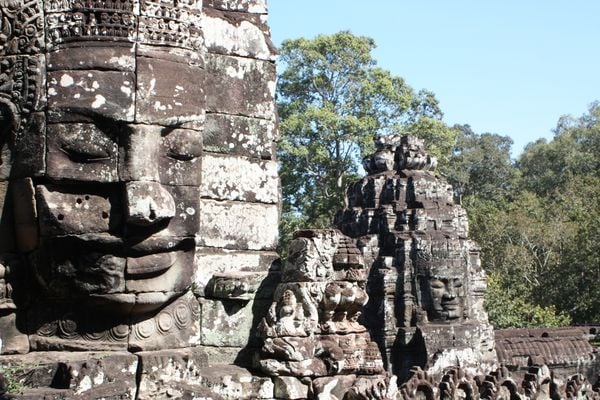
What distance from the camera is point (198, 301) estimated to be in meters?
5.46

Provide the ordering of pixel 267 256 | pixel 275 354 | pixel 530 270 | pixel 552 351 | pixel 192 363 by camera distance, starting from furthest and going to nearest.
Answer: pixel 530 270 < pixel 552 351 < pixel 267 256 < pixel 275 354 < pixel 192 363

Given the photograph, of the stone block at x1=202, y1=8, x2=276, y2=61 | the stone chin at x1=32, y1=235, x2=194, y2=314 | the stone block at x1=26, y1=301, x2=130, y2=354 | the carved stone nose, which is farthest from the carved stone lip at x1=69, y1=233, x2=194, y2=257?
the stone block at x1=202, y1=8, x2=276, y2=61

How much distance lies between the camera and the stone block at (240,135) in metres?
5.64

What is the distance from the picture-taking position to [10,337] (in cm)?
477

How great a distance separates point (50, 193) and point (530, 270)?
107 ft

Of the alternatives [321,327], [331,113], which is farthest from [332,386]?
[331,113]

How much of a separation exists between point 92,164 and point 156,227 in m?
0.43

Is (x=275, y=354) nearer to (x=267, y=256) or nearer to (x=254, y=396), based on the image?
(x=254, y=396)

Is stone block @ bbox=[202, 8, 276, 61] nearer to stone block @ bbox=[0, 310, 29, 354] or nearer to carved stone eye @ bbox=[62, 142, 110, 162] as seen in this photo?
carved stone eye @ bbox=[62, 142, 110, 162]

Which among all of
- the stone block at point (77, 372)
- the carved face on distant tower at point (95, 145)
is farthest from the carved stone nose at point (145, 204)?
the stone block at point (77, 372)

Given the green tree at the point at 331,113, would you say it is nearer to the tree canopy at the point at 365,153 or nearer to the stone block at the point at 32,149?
the tree canopy at the point at 365,153

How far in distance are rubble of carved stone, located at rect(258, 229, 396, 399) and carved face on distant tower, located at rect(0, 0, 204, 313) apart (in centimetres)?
79

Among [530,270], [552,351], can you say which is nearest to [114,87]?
[552,351]

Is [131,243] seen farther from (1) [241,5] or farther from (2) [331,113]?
(2) [331,113]
